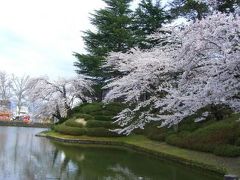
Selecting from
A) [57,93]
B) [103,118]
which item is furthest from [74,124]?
[57,93]

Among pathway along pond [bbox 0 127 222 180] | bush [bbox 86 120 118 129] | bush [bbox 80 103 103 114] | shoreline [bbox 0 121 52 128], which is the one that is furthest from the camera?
shoreline [bbox 0 121 52 128]

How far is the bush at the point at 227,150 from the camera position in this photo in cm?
1795

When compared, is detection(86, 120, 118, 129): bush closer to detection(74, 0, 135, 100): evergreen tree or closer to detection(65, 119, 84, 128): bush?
detection(65, 119, 84, 128): bush

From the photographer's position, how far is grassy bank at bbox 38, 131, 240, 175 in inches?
652

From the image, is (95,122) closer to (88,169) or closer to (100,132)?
(100,132)

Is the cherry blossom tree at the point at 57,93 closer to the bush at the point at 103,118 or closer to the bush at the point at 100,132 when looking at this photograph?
the bush at the point at 103,118

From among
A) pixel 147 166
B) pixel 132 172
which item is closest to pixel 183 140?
pixel 147 166

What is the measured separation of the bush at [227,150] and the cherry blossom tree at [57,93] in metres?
24.7

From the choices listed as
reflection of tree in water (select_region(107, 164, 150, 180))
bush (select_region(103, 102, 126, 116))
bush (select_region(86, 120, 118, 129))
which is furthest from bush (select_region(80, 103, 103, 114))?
reflection of tree in water (select_region(107, 164, 150, 180))

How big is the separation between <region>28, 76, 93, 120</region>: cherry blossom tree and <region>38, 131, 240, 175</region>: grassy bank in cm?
678

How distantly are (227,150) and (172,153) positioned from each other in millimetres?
3856

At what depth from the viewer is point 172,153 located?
21547 millimetres

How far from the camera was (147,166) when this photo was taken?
17.8 metres

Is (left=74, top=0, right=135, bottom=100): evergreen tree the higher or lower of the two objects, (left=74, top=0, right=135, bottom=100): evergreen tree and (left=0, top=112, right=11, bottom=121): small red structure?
the higher
